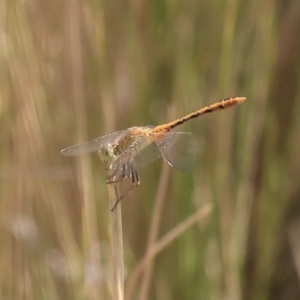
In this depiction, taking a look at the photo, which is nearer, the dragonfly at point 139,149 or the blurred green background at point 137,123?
the dragonfly at point 139,149

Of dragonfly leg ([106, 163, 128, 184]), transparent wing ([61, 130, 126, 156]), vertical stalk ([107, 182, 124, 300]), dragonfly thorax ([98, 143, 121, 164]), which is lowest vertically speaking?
vertical stalk ([107, 182, 124, 300])

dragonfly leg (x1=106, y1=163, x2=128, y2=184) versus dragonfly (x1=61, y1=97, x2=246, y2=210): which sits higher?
dragonfly (x1=61, y1=97, x2=246, y2=210)

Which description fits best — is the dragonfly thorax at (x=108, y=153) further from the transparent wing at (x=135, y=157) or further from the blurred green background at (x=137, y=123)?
the blurred green background at (x=137, y=123)

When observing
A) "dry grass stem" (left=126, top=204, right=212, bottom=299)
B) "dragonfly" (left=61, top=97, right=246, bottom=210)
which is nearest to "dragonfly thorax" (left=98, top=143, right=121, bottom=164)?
"dragonfly" (left=61, top=97, right=246, bottom=210)

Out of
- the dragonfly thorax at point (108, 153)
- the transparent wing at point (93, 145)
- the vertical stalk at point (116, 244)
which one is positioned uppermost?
the transparent wing at point (93, 145)

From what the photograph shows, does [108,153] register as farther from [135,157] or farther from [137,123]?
[137,123]

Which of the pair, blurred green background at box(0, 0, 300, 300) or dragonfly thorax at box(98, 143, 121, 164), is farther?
blurred green background at box(0, 0, 300, 300)

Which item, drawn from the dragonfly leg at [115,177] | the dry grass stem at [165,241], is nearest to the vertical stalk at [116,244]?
the dragonfly leg at [115,177]

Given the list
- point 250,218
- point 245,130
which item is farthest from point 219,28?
point 250,218

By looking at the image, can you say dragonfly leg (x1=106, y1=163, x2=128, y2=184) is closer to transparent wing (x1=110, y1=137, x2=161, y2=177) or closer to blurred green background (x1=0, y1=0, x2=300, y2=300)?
transparent wing (x1=110, y1=137, x2=161, y2=177)
